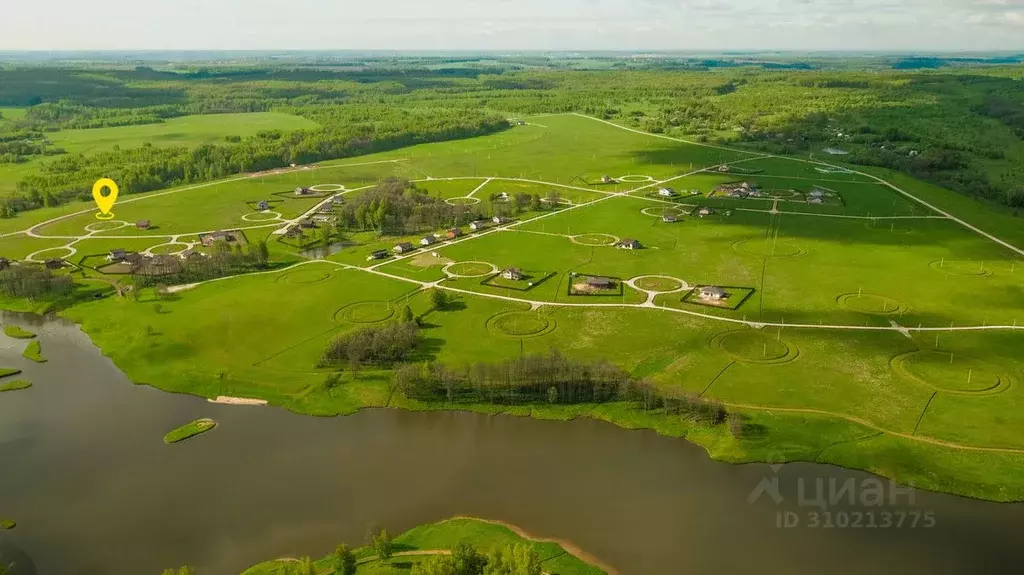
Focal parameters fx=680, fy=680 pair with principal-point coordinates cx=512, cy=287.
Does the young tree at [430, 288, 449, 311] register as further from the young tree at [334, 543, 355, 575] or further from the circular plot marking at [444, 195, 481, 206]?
the circular plot marking at [444, 195, 481, 206]

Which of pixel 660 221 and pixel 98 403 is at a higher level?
pixel 660 221

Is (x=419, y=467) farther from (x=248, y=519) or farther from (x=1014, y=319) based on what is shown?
(x=1014, y=319)

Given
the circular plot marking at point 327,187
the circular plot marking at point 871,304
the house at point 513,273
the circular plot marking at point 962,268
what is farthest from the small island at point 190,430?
the circular plot marking at point 327,187

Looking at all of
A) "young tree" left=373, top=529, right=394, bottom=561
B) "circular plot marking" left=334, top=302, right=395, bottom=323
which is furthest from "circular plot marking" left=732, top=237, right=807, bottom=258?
"young tree" left=373, top=529, right=394, bottom=561

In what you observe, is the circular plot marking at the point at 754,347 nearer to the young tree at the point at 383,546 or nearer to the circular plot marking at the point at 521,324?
the circular plot marking at the point at 521,324

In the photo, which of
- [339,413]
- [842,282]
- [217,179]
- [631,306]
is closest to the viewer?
[339,413]

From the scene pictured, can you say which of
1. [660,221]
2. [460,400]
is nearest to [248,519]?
[460,400]

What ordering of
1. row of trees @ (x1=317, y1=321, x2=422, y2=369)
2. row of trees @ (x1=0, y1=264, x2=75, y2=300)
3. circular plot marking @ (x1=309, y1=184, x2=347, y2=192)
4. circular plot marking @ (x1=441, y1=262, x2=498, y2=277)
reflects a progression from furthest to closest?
circular plot marking @ (x1=309, y1=184, x2=347, y2=192) < circular plot marking @ (x1=441, y1=262, x2=498, y2=277) < row of trees @ (x1=0, y1=264, x2=75, y2=300) < row of trees @ (x1=317, y1=321, x2=422, y2=369)
